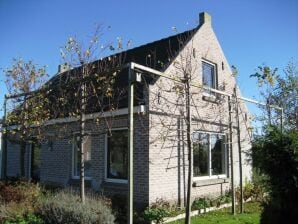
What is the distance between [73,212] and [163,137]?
13.0 feet

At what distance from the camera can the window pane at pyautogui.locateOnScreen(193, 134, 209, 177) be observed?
544 inches

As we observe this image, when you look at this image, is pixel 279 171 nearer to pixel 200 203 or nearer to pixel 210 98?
pixel 200 203

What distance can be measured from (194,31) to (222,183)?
622cm

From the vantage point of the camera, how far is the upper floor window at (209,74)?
15.4 m

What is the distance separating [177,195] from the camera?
12.6 metres

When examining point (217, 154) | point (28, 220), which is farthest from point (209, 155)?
point (28, 220)

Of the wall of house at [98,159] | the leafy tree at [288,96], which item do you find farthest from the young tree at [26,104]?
the leafy tree at [288,96]

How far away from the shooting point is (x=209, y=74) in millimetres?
15750

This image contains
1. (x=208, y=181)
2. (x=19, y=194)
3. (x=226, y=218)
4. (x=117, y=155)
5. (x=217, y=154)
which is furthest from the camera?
(x=217, y=154)

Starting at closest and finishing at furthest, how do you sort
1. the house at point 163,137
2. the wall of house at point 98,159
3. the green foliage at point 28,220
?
the green foliage at point 28,220 → the wall of house at point 98,159 → the house at point 163,137

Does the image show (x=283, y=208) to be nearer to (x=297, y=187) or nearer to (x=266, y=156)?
(x=297, y=187)

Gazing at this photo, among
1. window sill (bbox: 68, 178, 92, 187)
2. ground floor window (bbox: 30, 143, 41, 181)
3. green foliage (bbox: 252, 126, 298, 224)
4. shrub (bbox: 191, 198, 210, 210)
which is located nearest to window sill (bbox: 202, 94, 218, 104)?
shrub (bbox: 191, 198, 210, 210)

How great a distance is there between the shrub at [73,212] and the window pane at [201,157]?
17.5 ft

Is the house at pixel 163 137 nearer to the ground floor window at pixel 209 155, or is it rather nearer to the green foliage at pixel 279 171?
the ground floor window at pixel 209 155
